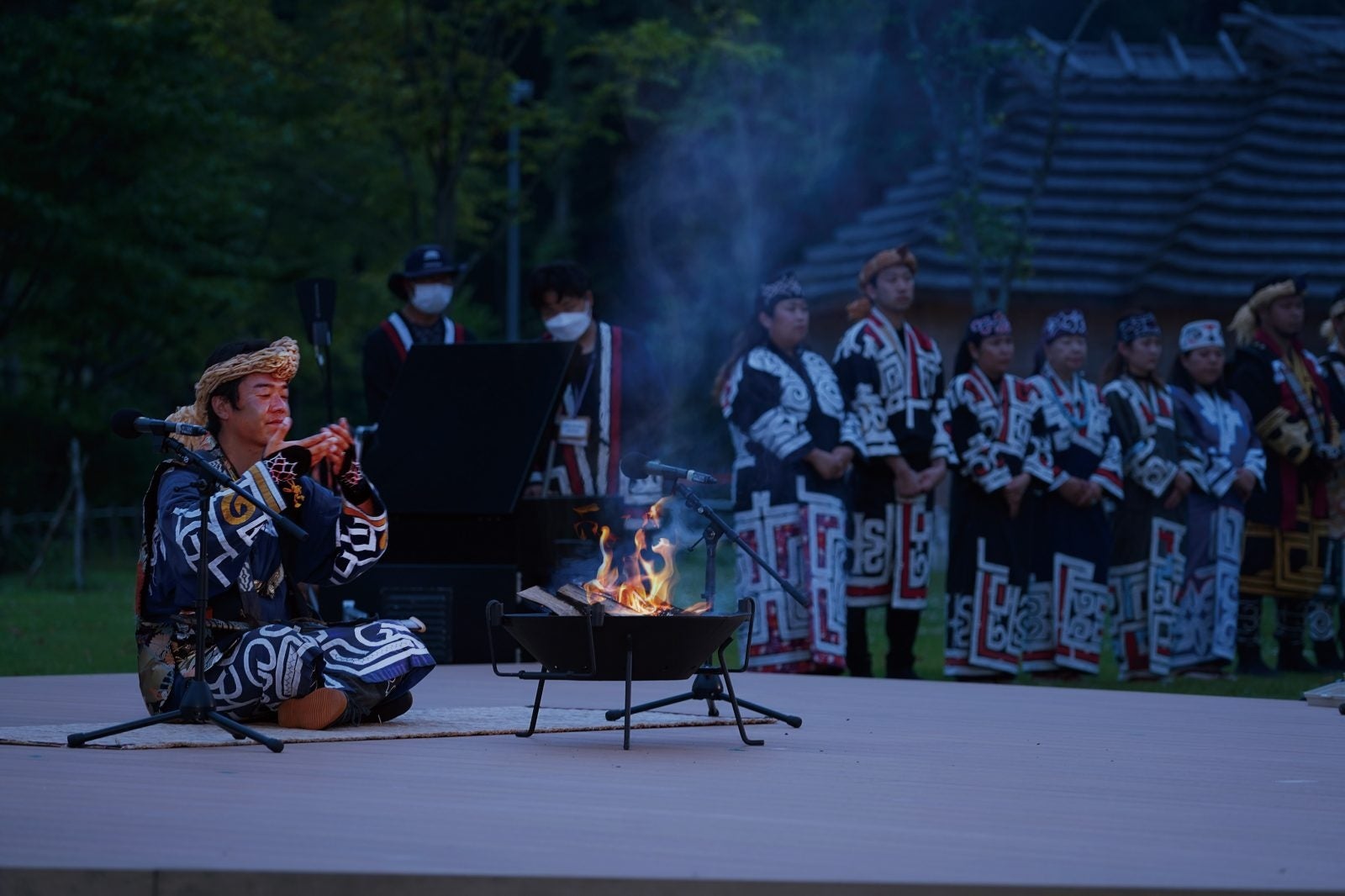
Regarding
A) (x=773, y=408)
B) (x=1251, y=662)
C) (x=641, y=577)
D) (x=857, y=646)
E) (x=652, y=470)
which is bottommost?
(x=1251, y=662)

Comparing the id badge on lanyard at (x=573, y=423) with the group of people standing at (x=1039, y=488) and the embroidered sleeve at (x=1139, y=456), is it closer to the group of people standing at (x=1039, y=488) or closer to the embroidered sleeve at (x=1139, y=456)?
the group of people standing at (x=1039, y=488)

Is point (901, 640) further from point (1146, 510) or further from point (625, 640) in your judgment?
point (625, 640)

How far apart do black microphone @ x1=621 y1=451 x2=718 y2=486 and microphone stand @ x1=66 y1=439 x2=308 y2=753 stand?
43.1 inches

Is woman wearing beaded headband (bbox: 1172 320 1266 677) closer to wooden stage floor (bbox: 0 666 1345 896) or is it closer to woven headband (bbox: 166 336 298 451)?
wooden stage floor (bbox: 0 666 1345 896)

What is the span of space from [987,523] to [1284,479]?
2.08m

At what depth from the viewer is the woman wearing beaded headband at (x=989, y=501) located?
31.3 ft

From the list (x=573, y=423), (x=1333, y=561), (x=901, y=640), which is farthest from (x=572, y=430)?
(x=1333, y=561)

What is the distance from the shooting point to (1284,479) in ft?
34.8

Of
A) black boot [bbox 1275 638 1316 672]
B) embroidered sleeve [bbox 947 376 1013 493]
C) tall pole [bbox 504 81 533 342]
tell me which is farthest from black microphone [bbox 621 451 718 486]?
tall pole [bbox 504 81 533 342]

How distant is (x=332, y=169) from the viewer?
A: 2425cm

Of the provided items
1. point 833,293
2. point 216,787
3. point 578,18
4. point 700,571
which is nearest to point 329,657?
point 216,787

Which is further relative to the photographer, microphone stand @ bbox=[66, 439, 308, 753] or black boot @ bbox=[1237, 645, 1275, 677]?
black boot @ bbox=[1237, 645, 1275, 677]

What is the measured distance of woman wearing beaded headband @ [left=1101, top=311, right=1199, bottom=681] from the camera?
10055mm

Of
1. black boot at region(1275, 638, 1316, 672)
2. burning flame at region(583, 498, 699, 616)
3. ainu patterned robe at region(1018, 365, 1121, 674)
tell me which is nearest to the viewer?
burning flame at region(583, 498, 699, 616)
